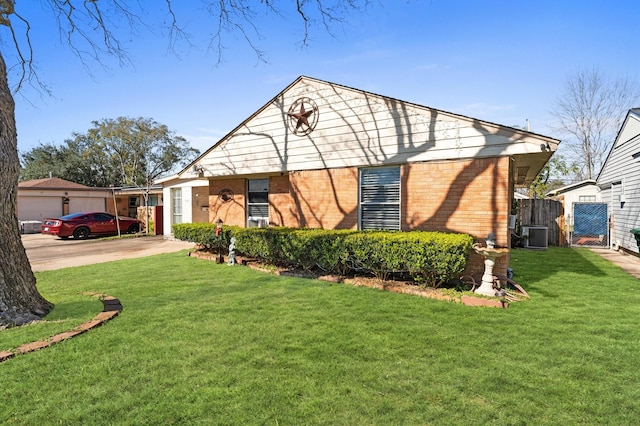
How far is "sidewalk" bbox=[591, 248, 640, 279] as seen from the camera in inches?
348

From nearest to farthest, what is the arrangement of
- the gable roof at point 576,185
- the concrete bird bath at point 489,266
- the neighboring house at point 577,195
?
the concrete bird bath at point 489,266 → the neighboring house at point 577,195 → the gable roof at point 576,185

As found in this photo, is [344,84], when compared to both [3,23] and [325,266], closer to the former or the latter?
[325,266]

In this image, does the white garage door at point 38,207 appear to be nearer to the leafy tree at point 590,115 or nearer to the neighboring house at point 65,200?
the neighboring house at point 65,200

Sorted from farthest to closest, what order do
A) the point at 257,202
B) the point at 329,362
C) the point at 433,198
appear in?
the point at 257,202 < the point at 433,198 < the point at 329,362

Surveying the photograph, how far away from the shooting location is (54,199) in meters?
24.5

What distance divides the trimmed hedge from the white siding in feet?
5.94

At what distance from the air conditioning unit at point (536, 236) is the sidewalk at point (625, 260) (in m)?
1.98

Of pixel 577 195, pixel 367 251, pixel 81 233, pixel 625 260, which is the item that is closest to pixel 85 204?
pixel 81 233

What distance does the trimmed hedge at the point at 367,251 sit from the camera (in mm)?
5902

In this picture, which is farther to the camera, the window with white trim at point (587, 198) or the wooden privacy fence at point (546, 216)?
the window with white trim at point (587, 198)

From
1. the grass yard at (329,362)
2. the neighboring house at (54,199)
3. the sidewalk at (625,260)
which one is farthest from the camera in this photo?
the neighboring house at (54,199)

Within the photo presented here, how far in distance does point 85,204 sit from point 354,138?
25.3 metres

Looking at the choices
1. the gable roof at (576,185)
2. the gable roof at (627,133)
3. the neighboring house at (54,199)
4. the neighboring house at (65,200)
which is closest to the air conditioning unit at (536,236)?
the gable roof at (627,133)

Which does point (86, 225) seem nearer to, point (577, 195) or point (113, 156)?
point (113, 156)
